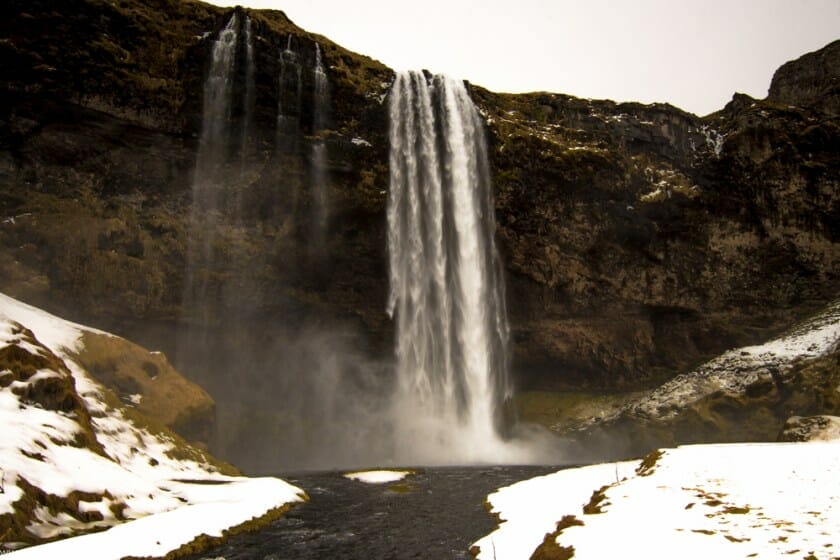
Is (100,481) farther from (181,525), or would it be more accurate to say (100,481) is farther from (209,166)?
(209,166)

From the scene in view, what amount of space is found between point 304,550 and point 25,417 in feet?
29.4

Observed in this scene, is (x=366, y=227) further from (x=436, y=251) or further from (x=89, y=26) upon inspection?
(x=89, y=26)

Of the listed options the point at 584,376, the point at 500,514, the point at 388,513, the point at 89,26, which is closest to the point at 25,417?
the point at 388,513

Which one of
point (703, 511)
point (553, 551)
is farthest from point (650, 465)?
point (553, 551)

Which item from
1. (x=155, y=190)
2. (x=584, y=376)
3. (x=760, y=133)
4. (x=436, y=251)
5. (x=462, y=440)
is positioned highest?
(x=760, y=133)

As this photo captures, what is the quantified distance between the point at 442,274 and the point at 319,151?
478 inches

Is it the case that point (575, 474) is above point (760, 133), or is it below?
below

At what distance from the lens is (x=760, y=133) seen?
45.8 metres

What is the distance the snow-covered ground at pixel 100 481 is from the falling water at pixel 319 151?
775 inches

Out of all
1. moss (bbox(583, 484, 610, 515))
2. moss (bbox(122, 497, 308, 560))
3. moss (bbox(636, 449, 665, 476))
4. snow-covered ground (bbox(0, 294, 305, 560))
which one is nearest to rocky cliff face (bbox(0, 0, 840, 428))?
snow-covered ground (bbox(0, 294, 305, 560))

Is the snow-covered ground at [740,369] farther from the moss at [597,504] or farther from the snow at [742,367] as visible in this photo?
the moss at [597,504]

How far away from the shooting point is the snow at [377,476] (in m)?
25.4

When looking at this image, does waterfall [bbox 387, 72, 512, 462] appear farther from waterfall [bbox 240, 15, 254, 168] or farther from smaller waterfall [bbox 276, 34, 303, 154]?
waterfall [bbox 240, 15, 254, 168]

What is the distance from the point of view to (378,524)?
1630cm
